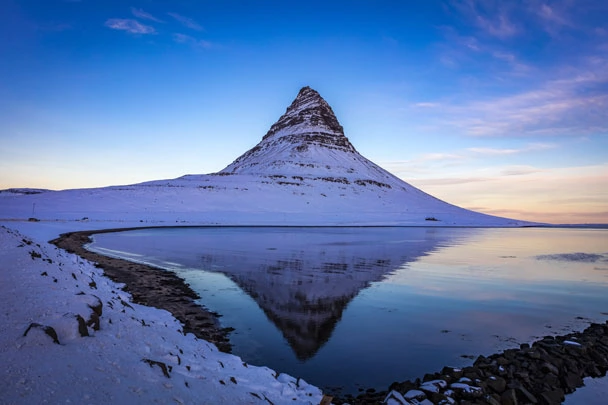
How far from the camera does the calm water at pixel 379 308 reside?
8234 millimetres

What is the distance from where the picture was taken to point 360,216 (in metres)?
97.3

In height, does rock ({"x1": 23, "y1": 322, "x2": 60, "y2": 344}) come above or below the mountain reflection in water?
above

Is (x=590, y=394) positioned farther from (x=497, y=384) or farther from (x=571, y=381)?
(x=497, y=384)

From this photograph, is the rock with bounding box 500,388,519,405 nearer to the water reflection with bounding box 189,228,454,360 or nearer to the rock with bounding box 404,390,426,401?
the rock with bounding box 404,390,426,401

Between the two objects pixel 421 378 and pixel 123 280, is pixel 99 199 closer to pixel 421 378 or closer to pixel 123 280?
pixel 123 280

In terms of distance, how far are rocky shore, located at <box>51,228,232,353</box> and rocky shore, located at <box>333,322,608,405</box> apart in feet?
13.3

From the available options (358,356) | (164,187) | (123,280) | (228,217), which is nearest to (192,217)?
(228,217)

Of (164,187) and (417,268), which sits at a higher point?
(164,187)

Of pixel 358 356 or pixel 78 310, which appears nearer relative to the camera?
pixel 78 310

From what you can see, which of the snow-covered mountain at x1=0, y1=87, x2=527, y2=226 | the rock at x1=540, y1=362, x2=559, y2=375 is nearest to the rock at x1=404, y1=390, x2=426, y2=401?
the rock at x1=540, y1=362, x2=559, y2=375

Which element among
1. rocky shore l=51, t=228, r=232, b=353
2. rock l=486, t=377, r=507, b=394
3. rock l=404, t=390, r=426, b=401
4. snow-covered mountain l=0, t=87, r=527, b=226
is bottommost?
rocky shore l=51, t=228, r=232, b=353

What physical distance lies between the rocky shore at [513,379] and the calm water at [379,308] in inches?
24.4

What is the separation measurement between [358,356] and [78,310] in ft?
18.1

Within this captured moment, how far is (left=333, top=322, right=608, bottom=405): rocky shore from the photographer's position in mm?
6258
